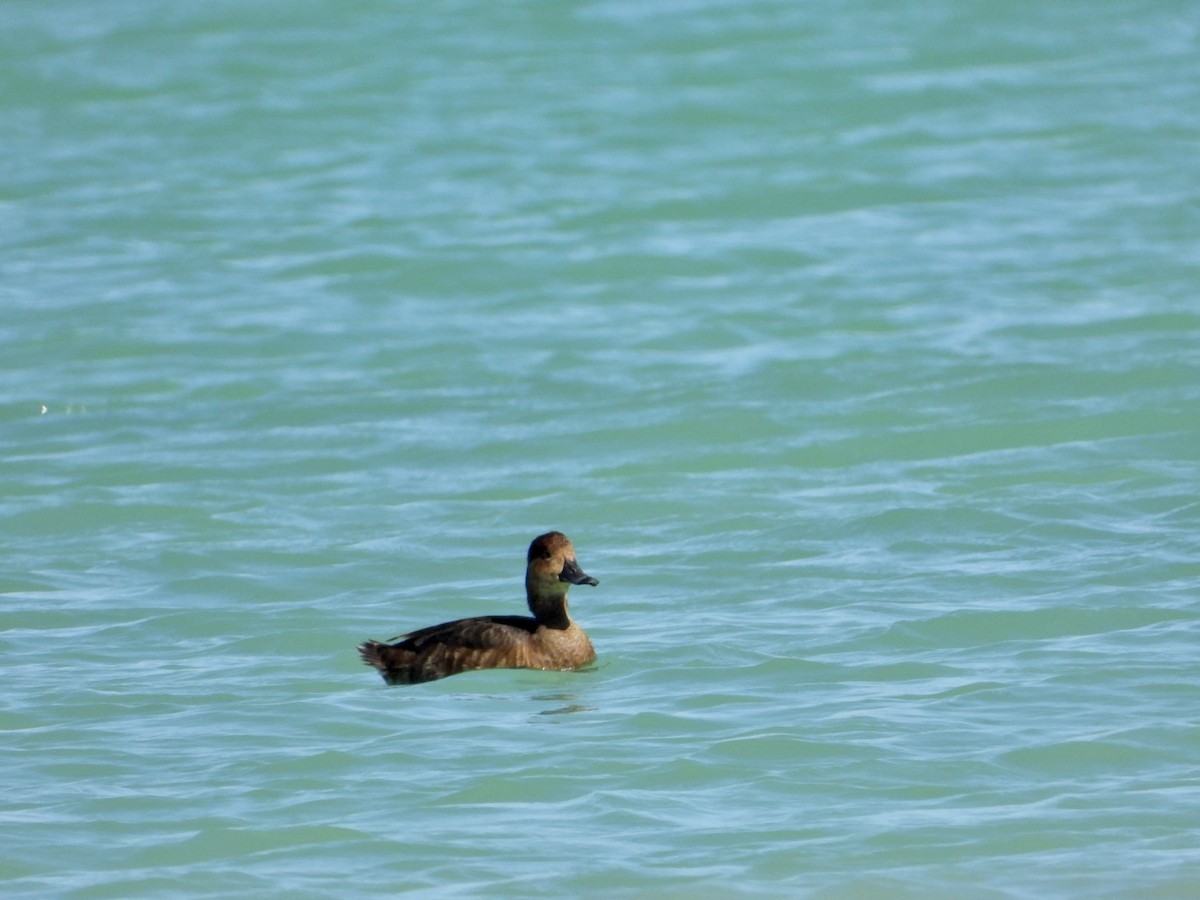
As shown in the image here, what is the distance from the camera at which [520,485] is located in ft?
40.9

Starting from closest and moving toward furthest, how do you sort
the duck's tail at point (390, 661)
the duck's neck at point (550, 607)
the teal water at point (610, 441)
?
the teal water at point (610, 441) < the duck's tail at point (390, 661) < the duck's neck at point (550, 607)

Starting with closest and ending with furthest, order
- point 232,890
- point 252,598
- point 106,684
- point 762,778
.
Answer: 1. point 232,890
2. point 762,778
3. point 106,684
4. point 252,598

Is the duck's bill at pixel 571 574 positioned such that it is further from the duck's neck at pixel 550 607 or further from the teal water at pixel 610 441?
the teal water at pixel 610 441

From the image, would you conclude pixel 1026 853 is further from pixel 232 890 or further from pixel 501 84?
pixel 501 84

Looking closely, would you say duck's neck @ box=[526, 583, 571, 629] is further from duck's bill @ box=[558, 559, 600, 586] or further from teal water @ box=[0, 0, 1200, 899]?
teal water @ box=[0, 0, 1200, 899]

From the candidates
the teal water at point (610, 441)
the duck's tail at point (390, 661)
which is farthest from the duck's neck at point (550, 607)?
the duck's tail at point (390, 661)

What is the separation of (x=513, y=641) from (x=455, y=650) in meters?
0.29

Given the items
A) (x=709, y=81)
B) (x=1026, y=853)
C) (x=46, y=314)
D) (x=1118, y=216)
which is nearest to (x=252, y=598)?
(x=1026, y=853)

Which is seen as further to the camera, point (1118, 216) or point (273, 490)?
point (1118, 216)

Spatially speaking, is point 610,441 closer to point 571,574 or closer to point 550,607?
point 571,574

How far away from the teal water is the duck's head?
0.35 m

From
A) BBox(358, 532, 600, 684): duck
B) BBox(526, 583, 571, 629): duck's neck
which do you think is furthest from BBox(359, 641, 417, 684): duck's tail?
BBox(526, 583, 571, 629): duck's neck

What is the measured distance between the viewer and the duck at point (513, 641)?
9.03 metres

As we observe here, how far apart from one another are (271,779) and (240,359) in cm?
816
